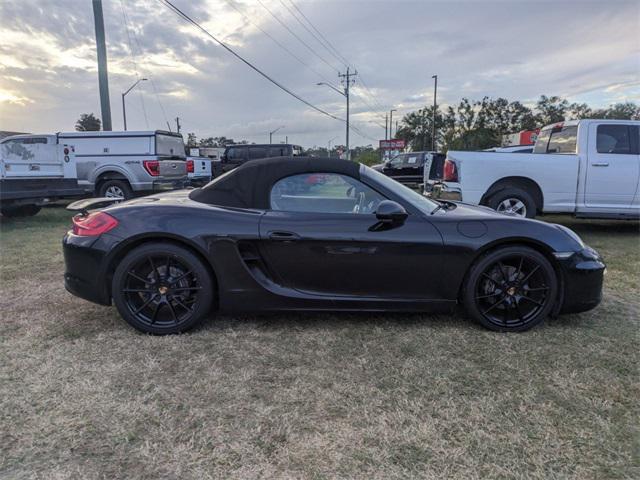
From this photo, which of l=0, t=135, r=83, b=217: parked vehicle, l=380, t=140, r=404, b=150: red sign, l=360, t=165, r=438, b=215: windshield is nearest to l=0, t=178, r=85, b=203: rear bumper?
l=0, t=135, r=83, b=217: parked vehicle

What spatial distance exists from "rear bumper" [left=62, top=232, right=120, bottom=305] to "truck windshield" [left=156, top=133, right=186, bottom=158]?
7467 mm

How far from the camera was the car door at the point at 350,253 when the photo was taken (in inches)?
122

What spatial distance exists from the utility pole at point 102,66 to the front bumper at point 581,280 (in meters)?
14.9

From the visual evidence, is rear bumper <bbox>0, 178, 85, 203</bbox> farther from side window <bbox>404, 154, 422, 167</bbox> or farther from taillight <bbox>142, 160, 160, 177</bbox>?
side window <bbox>404, 154, 422, 167</bbox>

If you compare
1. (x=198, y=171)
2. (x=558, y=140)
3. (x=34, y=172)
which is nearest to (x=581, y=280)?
(x=558, y=140)

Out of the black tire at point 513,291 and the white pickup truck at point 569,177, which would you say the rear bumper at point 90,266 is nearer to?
the black tire at point 513,291

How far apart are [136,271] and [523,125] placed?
66.4m

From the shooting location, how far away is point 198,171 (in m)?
13.9

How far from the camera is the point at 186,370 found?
2684mm

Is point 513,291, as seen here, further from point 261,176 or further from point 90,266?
point 90,266

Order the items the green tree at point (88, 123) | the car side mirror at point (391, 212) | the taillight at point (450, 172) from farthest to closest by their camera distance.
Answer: the green tree at point (88, 123) < the taillight at point (450, 172) < the car side mirror at point (391, 212)

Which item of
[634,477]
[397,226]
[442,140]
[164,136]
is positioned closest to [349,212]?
[397,226]

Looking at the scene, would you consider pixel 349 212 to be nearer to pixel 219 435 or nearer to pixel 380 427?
pixel 380 427

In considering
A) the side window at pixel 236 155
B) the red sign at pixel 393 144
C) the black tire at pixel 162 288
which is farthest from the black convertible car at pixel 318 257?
the red sign at pixel 393 144
